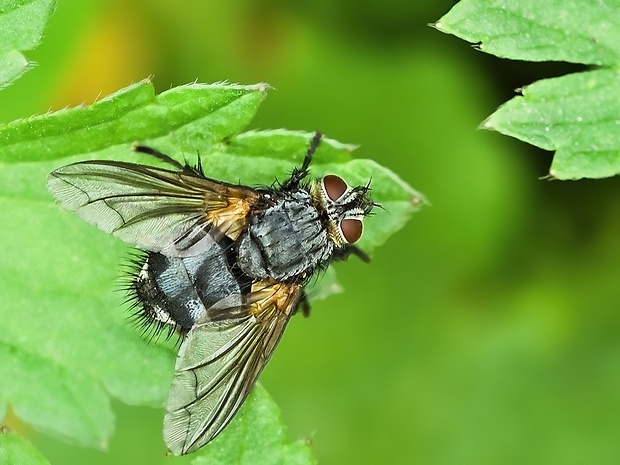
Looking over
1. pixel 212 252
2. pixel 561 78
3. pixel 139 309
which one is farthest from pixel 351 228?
pixel 561 78

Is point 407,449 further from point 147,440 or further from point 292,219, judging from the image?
point 292,219

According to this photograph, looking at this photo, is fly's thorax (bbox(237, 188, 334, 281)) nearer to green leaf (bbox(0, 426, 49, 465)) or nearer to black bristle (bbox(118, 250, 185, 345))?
black bristle (bbox(118, 250, 185, 345))

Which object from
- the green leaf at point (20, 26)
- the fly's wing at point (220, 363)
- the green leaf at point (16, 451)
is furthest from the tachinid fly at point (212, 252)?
the green leaf at point (16, 451)

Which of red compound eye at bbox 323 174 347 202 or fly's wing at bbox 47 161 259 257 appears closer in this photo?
fly's wing at bbox 47 161 259 257

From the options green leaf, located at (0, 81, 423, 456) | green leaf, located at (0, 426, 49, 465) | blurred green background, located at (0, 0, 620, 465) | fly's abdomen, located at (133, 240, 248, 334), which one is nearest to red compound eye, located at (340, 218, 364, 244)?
green leaf, located at (0, 81, 423, 456)

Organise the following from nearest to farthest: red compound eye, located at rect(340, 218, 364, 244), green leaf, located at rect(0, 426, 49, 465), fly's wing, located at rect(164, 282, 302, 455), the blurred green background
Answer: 1. fly's wing, located at rect(164, 282, 302, 455)
2. green leaf, located at rect(0, 426, 49, 465)
3. red compound eye, located at rect(340, 218, 364, 244)
4. the blurred green background
